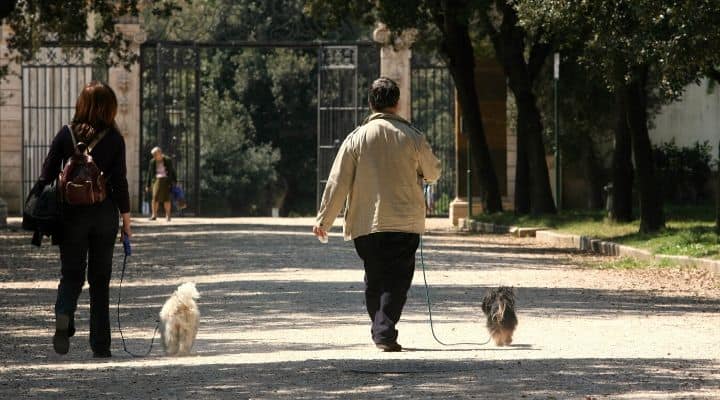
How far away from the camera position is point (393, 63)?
41.1 metres

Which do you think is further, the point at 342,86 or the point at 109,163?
the point at 342,86

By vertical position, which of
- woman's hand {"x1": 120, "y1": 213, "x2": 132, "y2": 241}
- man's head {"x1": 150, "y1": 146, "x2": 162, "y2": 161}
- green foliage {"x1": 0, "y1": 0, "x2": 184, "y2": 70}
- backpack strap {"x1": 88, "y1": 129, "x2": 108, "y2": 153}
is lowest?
woman's hand {"x1": 120, "y1": 213, "x2": 132, "y2": 241}

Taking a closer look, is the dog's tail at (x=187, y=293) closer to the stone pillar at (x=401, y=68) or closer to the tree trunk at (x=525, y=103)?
the tree trunk at (x=525, y=103)

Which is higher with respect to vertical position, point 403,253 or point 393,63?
point 393,63

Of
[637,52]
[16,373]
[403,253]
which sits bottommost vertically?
[16,373]

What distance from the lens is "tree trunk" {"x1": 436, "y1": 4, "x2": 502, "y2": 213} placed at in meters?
34.3

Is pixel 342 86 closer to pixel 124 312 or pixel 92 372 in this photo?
pixel 124 312

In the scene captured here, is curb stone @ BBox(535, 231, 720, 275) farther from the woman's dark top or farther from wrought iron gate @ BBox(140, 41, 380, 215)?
wrought iron gate @ BBox(140, 41, 380, 215)

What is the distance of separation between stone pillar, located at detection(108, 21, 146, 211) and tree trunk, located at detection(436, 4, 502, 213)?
377 inches

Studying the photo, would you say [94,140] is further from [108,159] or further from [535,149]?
→ [535,149]

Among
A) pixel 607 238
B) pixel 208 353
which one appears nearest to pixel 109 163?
pixel 208 353

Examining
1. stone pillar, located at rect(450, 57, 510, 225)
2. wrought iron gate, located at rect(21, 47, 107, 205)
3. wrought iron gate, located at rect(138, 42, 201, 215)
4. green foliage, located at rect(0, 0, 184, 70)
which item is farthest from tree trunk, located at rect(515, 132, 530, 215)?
wrought iron gate, located at rect(21, 47, 107, 205)

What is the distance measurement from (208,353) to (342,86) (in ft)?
112

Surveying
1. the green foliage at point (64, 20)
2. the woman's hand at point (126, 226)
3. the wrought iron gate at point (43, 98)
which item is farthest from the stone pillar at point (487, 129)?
the woman's hand at point (126, 226)
